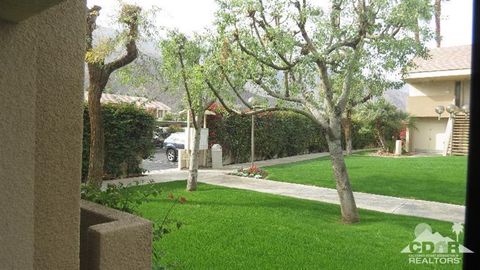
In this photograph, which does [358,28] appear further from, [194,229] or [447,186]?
[447,186]

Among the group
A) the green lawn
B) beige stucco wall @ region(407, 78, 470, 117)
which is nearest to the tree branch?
the green lawn

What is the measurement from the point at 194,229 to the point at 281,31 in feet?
12.3

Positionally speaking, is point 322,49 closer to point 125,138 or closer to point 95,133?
point 95,133

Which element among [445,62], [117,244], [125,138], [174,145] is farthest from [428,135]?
[117,244]

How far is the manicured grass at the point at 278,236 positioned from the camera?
16.7 feet

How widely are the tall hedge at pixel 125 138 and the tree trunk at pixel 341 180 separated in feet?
22.6

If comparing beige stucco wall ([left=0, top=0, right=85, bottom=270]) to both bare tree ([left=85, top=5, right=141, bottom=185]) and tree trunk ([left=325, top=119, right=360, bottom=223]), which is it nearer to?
tree trunk ([left=325, top=119, right=360, bottom=223])

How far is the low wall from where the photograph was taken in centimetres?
262

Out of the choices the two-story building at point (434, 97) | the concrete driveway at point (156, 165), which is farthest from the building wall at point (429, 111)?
the concrete driveway at point (156, 165)

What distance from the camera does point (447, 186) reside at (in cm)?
1115

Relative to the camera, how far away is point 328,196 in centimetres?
976

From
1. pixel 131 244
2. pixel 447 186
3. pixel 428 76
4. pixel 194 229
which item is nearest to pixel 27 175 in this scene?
pixel 131 244

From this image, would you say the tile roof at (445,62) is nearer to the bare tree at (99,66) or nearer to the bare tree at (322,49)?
the bare tree at (322,49)

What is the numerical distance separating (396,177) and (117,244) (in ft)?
38.5
